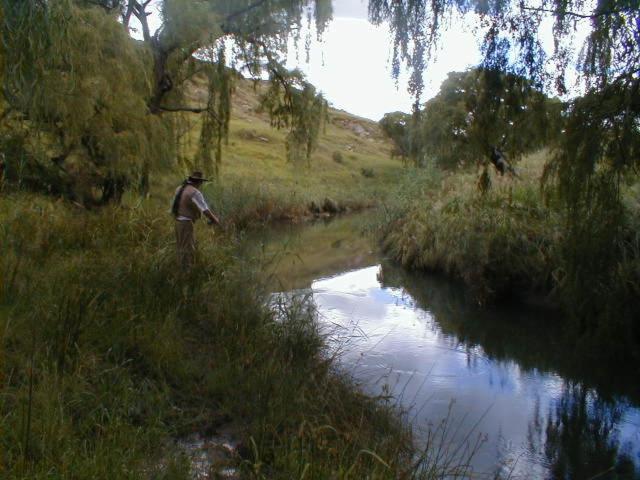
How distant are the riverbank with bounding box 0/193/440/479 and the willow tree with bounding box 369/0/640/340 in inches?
113

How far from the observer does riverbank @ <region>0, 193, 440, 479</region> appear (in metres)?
3.46

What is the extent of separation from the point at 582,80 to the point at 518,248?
608 cm

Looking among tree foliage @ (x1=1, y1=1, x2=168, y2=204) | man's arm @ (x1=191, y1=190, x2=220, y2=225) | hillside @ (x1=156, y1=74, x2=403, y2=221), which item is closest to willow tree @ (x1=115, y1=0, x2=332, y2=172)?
hillside @ (x1=156, y1=74, x2=403, y2=221)

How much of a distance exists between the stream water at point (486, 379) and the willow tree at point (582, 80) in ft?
4.94

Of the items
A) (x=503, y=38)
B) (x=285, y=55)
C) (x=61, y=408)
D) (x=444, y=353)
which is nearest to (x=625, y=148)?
(x=503, y=38)

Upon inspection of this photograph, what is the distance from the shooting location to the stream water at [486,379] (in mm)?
5801

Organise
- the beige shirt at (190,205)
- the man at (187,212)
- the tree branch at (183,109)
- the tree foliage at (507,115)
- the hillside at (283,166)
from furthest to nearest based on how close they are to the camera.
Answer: the hillside at (283,166), the tree branch at (183,109), the beige shirt at (190,205), the man at (187,212), the tree foliage at (507,115)

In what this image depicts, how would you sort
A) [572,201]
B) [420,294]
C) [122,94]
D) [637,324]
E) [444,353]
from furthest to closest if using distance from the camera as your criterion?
[420,294] < [122,94] < [444,353] < [637,324] < [572,201]

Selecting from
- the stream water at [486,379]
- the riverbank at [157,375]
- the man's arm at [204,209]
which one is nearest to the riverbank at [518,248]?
the stream water at [486,379]

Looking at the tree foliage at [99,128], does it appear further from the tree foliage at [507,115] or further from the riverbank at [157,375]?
the tree foliage at [507,115]

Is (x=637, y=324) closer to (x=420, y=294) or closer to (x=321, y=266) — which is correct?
(x=420, y=294)

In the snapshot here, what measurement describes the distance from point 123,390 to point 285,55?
41.8ft

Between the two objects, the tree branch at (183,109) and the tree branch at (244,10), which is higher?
the tree branch at (244,10)

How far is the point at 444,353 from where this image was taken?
906 centimetres
